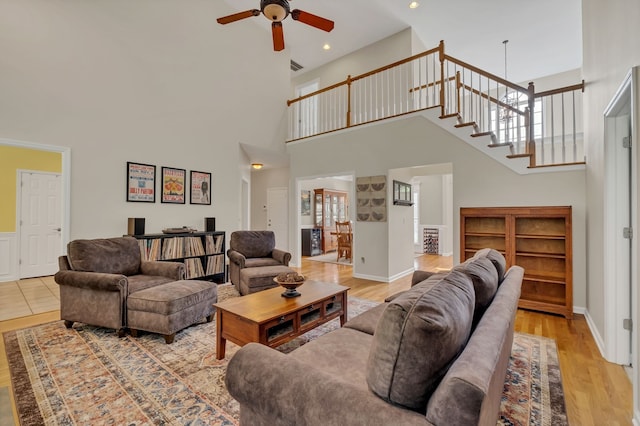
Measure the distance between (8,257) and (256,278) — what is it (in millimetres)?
4680

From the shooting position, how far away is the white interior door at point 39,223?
A: 505 centimetres

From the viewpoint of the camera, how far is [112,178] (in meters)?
4.01

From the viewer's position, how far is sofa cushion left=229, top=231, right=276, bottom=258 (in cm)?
433

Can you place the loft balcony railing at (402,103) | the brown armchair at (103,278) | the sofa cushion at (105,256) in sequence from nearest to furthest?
the brown armchair at (103,278) → the sofa cushion at (105,256) → the loft balcony railing at (402,103)

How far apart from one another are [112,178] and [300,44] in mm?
4863

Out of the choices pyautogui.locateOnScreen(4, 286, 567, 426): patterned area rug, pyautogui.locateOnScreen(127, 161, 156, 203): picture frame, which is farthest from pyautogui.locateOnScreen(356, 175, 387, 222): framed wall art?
pyautogui.locateOnScreen(127, 161, 156, 203): picture frame

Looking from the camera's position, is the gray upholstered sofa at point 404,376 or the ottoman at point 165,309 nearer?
the gray upholstered sofa at point 404,376

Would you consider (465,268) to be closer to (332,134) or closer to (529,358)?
(529,358)

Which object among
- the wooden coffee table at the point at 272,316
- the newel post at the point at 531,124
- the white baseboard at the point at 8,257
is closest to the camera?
the wooden coffee table at the point at 272,316

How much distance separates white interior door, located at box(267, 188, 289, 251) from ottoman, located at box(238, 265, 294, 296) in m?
3.31

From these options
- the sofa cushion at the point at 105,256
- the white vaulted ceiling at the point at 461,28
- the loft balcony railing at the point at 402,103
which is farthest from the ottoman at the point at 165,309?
the white vaulted ceiling at the point at 461,28

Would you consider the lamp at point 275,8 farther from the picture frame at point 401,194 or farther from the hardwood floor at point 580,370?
the hardwood floor at point 580,370

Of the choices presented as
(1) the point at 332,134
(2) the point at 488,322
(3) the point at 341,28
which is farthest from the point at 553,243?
(3) the point at 341,28

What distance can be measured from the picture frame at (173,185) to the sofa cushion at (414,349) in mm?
4554
